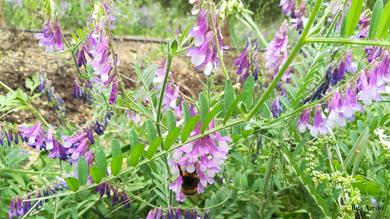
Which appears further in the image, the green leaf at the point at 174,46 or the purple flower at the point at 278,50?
the purple flower at the point at 278,50

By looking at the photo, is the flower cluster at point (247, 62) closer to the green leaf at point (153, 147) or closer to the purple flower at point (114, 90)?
the purple flower at point (114, 90)

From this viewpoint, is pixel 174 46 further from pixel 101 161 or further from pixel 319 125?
pixel 319 125

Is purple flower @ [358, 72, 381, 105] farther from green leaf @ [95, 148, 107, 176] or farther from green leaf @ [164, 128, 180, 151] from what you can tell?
green leaf @ [95, 148, 107, 176]

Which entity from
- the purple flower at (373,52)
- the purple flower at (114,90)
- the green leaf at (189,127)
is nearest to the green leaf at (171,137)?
the green leaf at (189,127)

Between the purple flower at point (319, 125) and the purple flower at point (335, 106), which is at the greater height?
the purple flower at point (335, 106)

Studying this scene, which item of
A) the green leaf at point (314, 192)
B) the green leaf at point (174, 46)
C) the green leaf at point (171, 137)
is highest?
the green leaf at point (174, 46)

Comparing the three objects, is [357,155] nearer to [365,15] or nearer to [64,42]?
[365,15]
